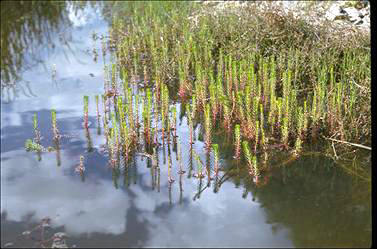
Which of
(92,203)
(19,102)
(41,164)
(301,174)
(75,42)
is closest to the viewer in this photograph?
(92,203)

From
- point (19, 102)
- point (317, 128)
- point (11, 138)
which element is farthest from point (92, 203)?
point (19, 102)

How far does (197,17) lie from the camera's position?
8.73 meters

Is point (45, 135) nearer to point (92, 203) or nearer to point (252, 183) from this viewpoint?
point (92, 203)

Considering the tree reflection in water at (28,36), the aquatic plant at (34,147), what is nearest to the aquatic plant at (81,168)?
the aquatic plant at (34,147)

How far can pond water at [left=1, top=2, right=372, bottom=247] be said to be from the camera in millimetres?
4023

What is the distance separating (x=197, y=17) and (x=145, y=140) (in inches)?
152

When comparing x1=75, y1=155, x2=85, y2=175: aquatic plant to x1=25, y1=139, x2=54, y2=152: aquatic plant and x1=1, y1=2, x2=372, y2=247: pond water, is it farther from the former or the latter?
x1=25, y1=139, x2=54, y2=152: aquatic plant

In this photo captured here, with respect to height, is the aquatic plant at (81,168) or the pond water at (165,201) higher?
the aquatic plant at (81,168)

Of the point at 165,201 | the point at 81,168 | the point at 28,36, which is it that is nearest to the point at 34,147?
the point at 81,168

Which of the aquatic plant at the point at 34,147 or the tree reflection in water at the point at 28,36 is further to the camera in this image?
the tree reflection in water at the point at 28,36

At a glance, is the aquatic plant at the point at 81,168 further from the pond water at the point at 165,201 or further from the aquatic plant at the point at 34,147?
the aquatic plant at the point at 34,147

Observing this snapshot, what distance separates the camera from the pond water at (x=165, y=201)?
4.02 meters

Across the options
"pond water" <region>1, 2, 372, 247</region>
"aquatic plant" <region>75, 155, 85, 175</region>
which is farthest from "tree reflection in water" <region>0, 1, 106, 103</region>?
"aquatic plant" <region>75, 155, 85, 175</region>
